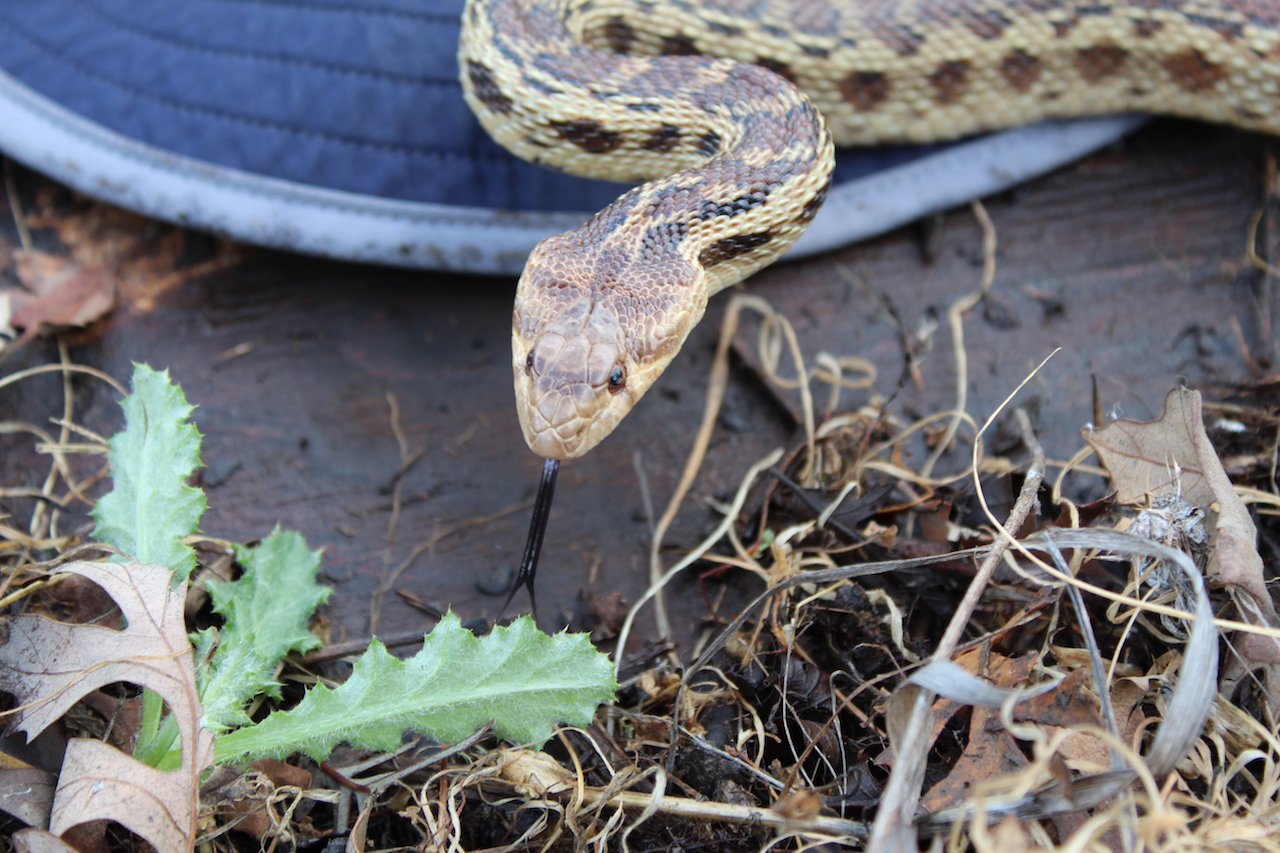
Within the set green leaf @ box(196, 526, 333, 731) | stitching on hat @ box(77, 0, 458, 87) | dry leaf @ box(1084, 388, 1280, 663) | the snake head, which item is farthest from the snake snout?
stitching on hat @ box(77, 0, 458, 87)

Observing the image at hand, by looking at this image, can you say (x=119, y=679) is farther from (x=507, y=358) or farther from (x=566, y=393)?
(x=507, y=358)

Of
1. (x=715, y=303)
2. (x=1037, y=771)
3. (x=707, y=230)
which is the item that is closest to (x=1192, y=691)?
(x=1037, y=771)

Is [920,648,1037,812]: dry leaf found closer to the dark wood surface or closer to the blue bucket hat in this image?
the dark wood surface

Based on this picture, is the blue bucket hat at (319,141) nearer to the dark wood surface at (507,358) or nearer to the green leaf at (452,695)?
the dark wood surface at (507,358)

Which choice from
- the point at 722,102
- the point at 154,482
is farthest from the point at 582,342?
the point at 154,482

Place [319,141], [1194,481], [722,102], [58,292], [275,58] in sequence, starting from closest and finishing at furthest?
1. [1194,481]
2. [722,102]
3. [58,292]
4. [319,141]
5. [275,58]

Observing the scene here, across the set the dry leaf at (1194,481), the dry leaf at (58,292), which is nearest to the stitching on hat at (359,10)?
the dry leaf at (58,292)
